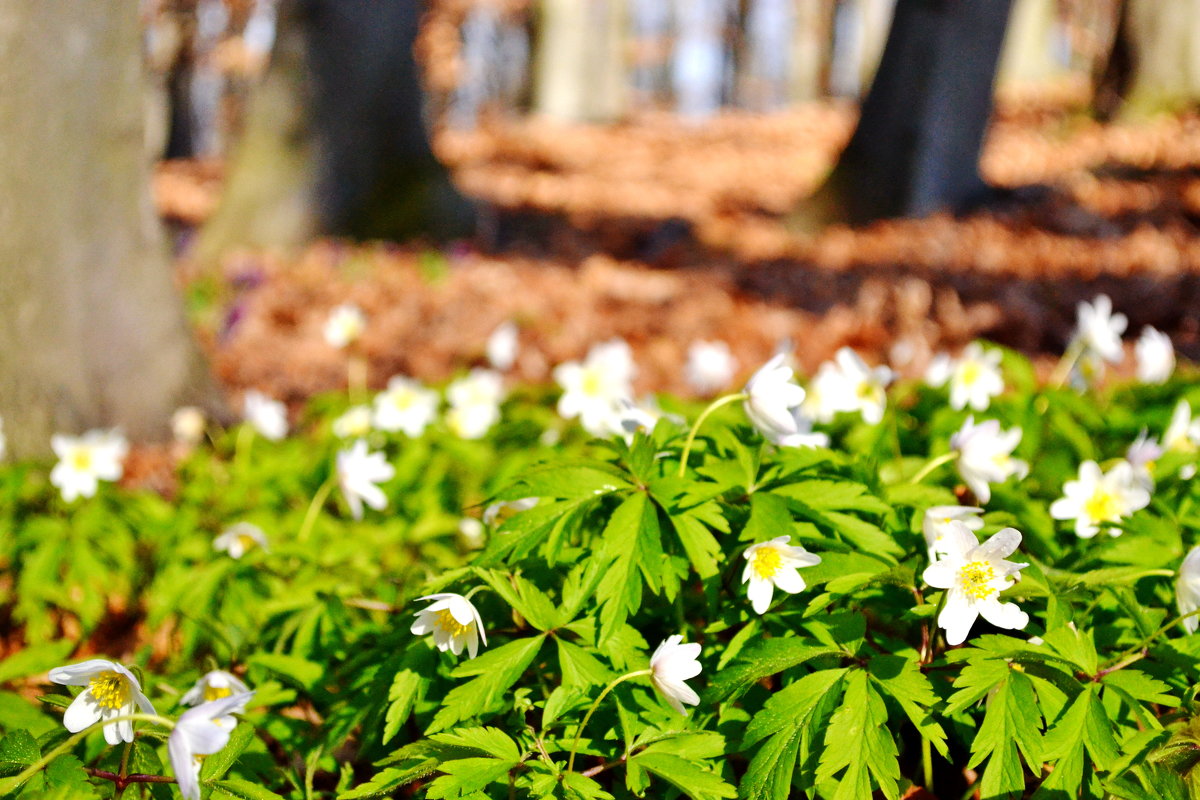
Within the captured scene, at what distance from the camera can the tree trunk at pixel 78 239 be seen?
2.82m

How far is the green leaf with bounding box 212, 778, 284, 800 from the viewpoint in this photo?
121cm

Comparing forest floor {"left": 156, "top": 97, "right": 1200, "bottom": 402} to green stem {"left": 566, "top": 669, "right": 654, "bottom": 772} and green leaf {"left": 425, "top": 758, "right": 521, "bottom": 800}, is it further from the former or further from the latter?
green leaf {"left": 425, "top": 758, "right": 521, "bottom": 800}

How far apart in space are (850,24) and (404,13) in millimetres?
29311

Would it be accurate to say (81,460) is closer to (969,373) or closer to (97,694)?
(97,694)

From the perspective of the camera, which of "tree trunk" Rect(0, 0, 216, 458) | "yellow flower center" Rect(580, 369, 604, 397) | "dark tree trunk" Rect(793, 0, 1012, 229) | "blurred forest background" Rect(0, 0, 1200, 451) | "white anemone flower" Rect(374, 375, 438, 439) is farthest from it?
"dark tree trunk" Rect(793, 0, 1012, 229)

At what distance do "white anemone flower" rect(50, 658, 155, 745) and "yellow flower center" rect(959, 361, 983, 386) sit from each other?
1.87 m

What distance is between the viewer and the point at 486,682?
49.9 inches

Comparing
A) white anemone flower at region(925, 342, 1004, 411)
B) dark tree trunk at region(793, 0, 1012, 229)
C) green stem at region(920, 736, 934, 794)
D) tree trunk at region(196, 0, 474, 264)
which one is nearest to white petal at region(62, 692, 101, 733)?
green stem at region(920, 736, 934, 794)

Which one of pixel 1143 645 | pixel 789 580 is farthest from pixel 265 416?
pixel 1143 645

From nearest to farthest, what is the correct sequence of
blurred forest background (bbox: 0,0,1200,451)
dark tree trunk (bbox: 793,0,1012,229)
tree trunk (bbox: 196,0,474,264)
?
Answer: blurred forest background (bbox: 0,0,1200,451) < dark tree trunk (bbox: 793,0,1012,229) < tree trunk (bbox: 196,0,474,264)

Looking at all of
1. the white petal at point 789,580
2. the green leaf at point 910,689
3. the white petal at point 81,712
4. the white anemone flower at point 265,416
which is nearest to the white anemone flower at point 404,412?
the white anemone flower at point 265,416

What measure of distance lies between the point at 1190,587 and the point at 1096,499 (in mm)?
313

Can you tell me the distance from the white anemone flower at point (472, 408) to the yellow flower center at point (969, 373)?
136cm

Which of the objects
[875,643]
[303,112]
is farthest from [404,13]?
[875,643]
